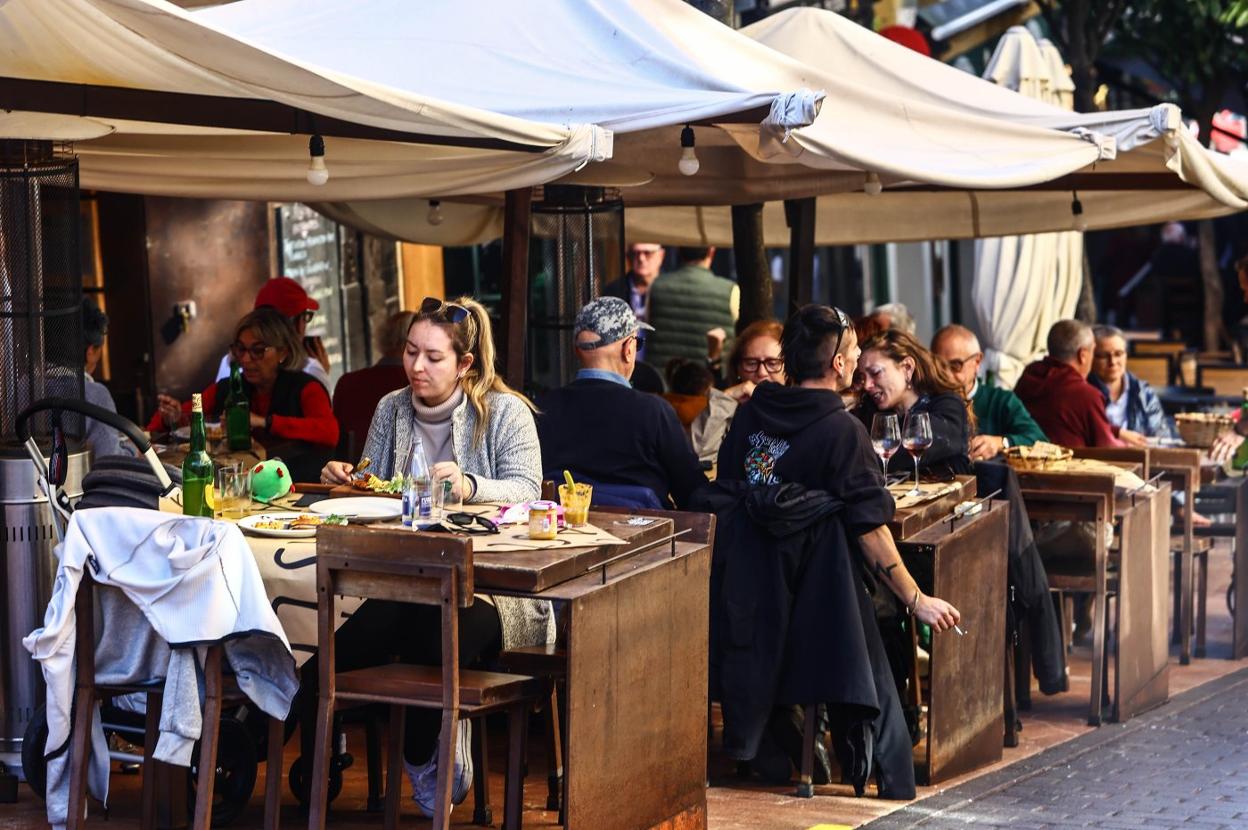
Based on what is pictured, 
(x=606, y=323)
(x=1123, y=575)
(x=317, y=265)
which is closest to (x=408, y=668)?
(x=606, y=323)

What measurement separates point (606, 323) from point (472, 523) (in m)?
1.19

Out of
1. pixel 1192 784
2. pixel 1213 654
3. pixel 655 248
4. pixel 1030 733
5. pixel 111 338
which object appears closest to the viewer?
pixel 1192 784

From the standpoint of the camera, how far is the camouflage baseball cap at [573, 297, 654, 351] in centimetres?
646

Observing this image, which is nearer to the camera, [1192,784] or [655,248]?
[1192,784]

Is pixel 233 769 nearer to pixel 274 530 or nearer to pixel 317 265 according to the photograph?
pixel 274 530

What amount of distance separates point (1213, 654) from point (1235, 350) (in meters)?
7.25

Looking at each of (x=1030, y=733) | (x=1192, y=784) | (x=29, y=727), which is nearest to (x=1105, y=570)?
(x=1030, y=733)

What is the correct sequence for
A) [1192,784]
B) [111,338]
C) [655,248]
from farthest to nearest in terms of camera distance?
[655,248], [111,338], [1192,784]

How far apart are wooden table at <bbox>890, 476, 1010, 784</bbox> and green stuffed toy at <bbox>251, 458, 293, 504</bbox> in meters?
1.96

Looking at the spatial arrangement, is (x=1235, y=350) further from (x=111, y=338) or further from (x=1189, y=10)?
(x=111, y=338)

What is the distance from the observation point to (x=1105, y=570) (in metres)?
7.90

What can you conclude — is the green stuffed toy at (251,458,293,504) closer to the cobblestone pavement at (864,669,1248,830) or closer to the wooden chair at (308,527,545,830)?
the wooden chair at (308,527,545,830)

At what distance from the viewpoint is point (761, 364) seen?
826 cm

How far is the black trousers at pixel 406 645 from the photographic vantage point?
18.6ft
